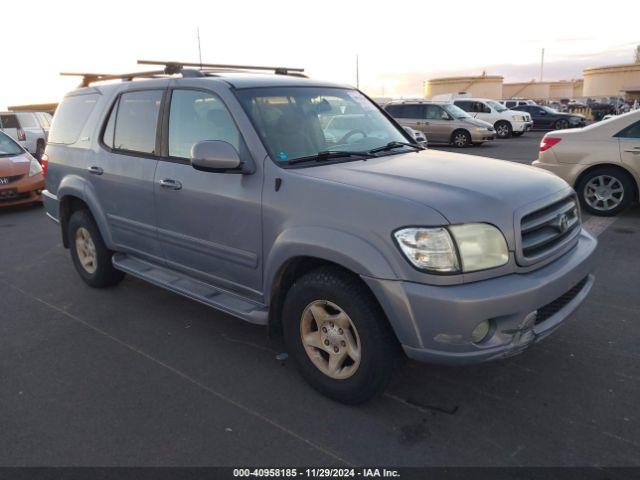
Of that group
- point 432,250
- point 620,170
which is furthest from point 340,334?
point 620,170

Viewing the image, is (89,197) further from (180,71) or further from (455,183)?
(455,183)

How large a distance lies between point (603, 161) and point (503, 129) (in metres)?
18.6

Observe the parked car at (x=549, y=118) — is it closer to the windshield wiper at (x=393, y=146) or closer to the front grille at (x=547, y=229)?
the windshield wiper at (x=393, y=146)

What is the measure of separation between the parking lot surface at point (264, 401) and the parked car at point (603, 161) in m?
3.61

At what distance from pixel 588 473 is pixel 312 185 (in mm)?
2005

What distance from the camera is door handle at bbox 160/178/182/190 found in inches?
149

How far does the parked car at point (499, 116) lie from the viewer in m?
25.0

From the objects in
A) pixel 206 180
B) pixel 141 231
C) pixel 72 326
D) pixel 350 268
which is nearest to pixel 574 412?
pixel 350 268

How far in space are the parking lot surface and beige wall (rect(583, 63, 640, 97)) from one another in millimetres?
77213

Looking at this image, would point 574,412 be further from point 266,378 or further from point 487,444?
point 266,378

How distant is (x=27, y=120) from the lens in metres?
17.2

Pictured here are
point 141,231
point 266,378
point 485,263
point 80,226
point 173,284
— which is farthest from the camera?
point 80,226

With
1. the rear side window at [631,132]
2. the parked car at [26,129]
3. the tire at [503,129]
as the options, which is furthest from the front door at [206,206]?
the tire at [503,129]

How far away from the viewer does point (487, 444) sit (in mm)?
2752
